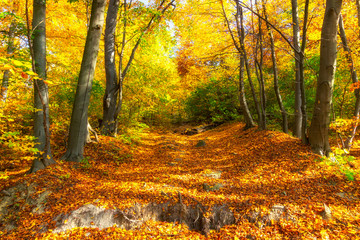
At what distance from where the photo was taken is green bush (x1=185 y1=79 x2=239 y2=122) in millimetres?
12141

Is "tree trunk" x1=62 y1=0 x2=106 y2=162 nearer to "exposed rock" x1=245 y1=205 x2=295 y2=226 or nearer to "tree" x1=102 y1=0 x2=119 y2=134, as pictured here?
"tree" x1=102 y1=0 x2=119 y2=134

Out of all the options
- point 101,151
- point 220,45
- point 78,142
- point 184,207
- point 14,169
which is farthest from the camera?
point 220,45

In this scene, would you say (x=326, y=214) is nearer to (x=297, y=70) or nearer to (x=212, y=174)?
(x=212, y=174)

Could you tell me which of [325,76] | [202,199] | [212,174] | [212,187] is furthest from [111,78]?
[325,76]

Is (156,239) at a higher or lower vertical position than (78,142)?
→ lower

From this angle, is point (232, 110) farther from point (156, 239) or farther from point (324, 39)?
point (156, 239)

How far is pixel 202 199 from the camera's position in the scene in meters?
3.22

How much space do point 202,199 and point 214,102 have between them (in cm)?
984

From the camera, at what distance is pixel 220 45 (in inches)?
379

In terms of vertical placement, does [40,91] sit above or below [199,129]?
above

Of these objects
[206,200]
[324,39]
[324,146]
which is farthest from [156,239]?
[324,39]

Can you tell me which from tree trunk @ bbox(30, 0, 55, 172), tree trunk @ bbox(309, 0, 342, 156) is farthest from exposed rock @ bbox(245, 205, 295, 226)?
tree trunk @ bbox(30, 0, 55, 172)

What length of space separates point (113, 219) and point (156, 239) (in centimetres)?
74

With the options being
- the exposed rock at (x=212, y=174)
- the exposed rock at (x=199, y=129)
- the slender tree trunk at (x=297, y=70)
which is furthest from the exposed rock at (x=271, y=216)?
the exposed rock at (x=199, y=129)
